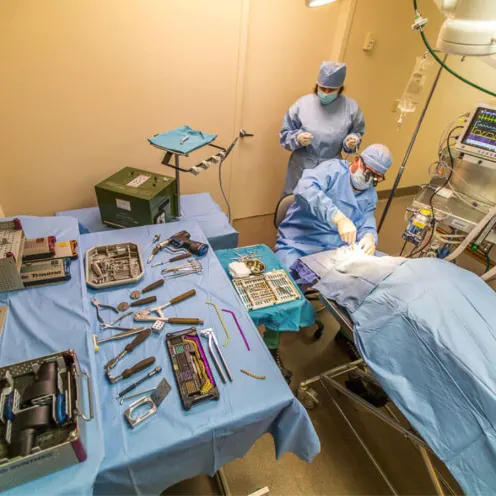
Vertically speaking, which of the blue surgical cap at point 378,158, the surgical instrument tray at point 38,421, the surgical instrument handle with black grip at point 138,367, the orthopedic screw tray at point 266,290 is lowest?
the orthopedic screw tray at point 266,290

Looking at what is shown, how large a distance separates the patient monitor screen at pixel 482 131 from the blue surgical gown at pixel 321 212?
2.04 ft

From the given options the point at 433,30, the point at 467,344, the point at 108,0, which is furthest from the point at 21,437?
the point at 433,30

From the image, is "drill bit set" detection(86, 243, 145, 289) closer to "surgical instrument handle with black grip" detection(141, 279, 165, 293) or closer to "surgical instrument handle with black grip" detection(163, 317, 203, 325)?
"surgical instrument handle with black grip" detection(141, 279, 165, 293)

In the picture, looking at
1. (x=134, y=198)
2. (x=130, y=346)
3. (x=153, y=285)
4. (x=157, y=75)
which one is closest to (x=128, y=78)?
(x=157, y=75)

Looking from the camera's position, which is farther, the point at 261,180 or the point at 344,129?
the point at 261,180

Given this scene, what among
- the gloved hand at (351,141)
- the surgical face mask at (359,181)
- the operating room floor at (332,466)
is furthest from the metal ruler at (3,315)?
the gloved hand at (351,141)

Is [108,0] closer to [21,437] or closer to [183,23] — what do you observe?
[183,23]

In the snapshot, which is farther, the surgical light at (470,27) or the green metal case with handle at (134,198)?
the green metal case with handle at (134,198)

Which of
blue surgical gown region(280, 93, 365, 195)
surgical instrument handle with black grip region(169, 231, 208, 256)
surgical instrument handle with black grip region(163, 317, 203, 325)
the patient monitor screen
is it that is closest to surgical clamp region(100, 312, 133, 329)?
surgical instrument handle with black grip region(163, 317, 203, 325)

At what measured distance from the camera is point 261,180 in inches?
120

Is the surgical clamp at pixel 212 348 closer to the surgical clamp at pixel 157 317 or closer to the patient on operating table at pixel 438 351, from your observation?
the surgical clamp at pixel 157 317

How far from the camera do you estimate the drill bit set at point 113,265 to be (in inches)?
51.6

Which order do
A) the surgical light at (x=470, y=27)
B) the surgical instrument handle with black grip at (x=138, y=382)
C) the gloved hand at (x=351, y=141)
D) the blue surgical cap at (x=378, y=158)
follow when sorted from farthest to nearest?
the gloved hand at (x=351, y=141) → the blue surgical cap at (x=378, y=158) → the surgical instrument handle with black grip at (x=138, y=382) → the surgical light at (x=470, y=27)

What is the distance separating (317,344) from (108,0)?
2506 millimetres
